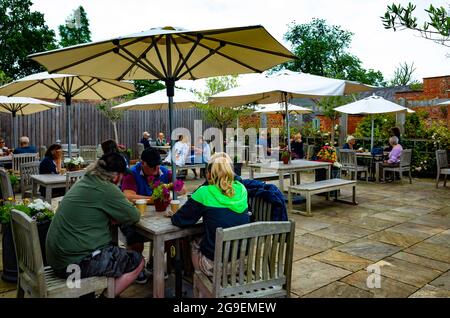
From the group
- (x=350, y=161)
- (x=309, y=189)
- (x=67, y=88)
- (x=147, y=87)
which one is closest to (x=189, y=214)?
(x=309, y=189)

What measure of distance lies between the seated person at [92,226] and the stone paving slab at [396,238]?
329 cm

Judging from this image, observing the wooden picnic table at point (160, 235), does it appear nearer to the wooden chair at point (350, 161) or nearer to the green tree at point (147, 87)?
the wooden chair at point (350, 161)

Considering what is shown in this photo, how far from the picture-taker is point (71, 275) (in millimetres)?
2459

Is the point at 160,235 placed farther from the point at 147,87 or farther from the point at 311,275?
the point at 147,87

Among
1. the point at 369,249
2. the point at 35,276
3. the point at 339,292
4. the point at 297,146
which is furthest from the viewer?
the point at 297,146

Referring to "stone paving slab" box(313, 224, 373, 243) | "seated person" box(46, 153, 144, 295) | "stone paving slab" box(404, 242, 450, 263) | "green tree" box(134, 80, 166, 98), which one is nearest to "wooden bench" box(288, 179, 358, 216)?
"stone paving slab" box(313, 224, 373, 243)

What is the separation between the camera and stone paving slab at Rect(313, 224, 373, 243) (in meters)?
4.79

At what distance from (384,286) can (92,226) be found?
2.45m

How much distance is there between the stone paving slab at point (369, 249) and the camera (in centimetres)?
417

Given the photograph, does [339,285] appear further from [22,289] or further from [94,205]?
[22,289]

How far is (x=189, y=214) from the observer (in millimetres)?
2674

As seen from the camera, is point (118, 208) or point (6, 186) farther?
point (6, 186)

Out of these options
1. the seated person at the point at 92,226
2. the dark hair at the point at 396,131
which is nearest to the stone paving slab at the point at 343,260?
the seated person at the point at 92,226
